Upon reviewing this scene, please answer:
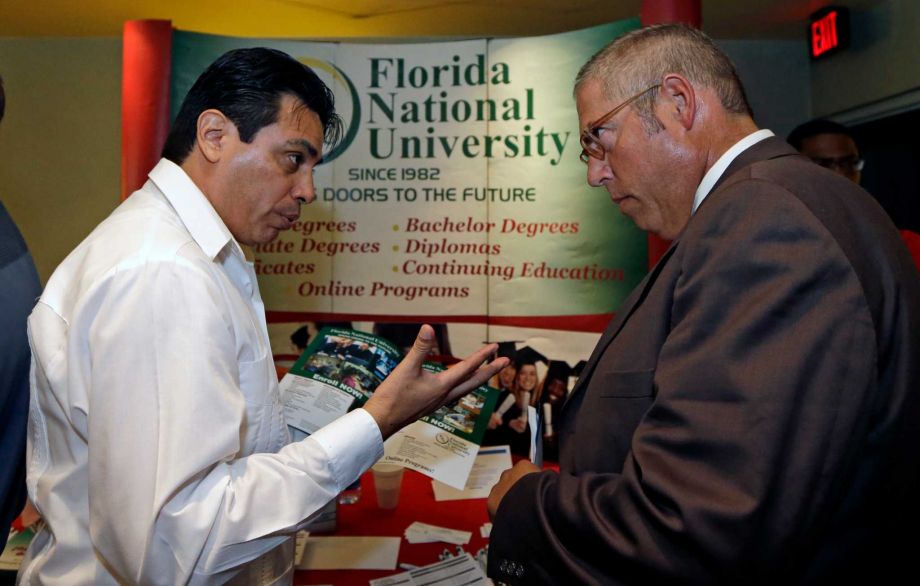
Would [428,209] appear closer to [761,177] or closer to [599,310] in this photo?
[599,310]

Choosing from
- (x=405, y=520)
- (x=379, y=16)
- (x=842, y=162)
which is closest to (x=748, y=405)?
(x=405, y=520)

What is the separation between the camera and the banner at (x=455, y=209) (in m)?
2.74

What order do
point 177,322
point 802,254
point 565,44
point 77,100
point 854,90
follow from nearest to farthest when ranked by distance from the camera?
1. point 802,254
2. point 177,322
3. point 565,44
4. point 854,90
5. point 77,100

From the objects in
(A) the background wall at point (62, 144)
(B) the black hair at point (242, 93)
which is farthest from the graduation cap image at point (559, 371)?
(A) the background wall at point (62, 144)

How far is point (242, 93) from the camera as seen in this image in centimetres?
117

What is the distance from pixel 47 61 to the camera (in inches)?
173

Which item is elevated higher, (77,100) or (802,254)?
(77,100)

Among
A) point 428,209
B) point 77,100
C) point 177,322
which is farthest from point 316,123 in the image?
point 77,100

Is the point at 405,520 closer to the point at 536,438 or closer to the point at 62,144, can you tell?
the point at 536,438

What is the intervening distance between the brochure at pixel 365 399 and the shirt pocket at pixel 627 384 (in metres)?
0.47

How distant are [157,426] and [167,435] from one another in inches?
0.7

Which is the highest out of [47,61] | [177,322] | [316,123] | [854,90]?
A: [47,61]

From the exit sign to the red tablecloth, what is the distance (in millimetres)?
3559

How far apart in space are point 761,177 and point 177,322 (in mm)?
775
